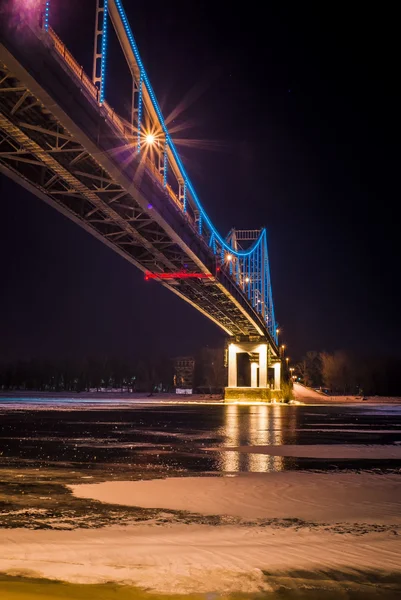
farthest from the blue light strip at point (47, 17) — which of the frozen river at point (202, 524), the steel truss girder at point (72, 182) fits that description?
the frozen river at point (202, 524)

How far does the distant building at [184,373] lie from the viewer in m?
179

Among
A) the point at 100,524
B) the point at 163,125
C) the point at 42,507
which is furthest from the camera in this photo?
the point at 163,125

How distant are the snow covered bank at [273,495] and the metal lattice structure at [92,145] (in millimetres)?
12336

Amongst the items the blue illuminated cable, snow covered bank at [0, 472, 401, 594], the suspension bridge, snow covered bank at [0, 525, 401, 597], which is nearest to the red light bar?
the suspension bridge

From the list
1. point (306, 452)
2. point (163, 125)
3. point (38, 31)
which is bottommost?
point (306, 452)

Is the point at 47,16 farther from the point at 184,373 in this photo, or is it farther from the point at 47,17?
the point at 184,373

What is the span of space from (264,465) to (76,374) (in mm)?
184476

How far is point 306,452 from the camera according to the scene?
13789 mm

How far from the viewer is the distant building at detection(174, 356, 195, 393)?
586ft

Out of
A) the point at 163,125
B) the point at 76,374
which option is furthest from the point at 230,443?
the point at 76,374

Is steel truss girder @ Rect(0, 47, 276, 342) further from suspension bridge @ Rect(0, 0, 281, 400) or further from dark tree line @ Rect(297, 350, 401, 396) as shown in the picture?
dark tree line @ Rect(297, 350, 401, 396)

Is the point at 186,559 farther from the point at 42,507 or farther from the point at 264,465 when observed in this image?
the point at 264,465

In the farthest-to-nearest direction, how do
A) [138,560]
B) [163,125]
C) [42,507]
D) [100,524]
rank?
[163,125]
[42,507]
[100,524]
[138,560]

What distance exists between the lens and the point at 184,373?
598ft
